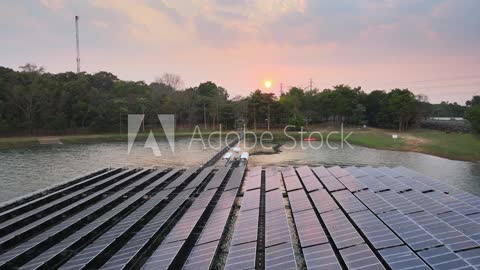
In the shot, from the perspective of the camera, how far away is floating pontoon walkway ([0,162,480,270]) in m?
11.3

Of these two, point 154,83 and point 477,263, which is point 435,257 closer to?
point 477,263

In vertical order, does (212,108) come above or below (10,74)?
below

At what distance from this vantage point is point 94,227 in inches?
588

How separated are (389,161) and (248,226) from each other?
28.6 metres

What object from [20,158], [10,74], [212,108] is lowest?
[20,158]

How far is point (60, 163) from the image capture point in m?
37.8

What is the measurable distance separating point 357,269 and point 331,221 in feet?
15.2

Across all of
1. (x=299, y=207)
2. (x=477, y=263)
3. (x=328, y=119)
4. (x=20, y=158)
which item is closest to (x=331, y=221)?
(x=299, y=207)

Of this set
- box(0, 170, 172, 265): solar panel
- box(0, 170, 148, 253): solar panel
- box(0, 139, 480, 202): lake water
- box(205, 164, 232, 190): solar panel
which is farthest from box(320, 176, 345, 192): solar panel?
box(0, 170, 148, 253): solar panel

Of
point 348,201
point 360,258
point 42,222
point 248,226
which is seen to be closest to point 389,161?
point 348,201

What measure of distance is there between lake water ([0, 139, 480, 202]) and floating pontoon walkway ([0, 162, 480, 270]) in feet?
23.8

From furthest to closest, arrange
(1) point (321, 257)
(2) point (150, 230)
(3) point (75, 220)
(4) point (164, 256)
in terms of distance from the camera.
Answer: (3) point (75, 220) < (2) point (150, 230) < (4) point (164, 256) < (1) point (321, 257)

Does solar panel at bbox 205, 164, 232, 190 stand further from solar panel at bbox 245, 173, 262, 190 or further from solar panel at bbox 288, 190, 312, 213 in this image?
solar panel at bbox 288, 190, 312, 213

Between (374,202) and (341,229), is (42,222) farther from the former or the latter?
(374,202)
